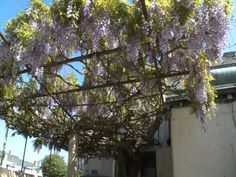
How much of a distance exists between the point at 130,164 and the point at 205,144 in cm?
391

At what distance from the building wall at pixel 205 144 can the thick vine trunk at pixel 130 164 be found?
10.4 feet

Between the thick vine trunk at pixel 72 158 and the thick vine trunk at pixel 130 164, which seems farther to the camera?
the thick vine trunk at pixel 130 164

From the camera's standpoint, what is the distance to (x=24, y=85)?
8859 millimetres

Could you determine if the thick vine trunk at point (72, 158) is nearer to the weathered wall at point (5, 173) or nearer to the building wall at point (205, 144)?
the building wall at point (205, 144)

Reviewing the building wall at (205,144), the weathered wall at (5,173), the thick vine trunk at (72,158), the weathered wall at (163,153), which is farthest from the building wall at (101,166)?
→ the building wall at (205,144)

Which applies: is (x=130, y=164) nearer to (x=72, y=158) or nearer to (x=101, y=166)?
(x=72, y=158)

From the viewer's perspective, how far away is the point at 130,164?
39.6ft

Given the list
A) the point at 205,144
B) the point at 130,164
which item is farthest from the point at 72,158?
the point at 205,144

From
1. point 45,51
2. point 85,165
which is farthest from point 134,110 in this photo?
point 85,165

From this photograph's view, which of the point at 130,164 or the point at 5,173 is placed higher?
the point at 130,164

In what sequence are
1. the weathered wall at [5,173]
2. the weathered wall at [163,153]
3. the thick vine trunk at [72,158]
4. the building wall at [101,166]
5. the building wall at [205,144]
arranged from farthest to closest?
the building wall at [101,166]
the weathered wall at [5,173]
the weathered wall at [163,153]
the thick vine trunk at [72,158]
the building wall at [205,144]

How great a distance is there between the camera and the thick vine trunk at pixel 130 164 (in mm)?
11883

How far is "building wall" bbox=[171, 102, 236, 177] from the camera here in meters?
8.40

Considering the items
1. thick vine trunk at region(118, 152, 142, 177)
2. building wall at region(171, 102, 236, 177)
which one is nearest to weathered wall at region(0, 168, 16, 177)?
thick vine trunk at region(118, 152, 142, 177)
